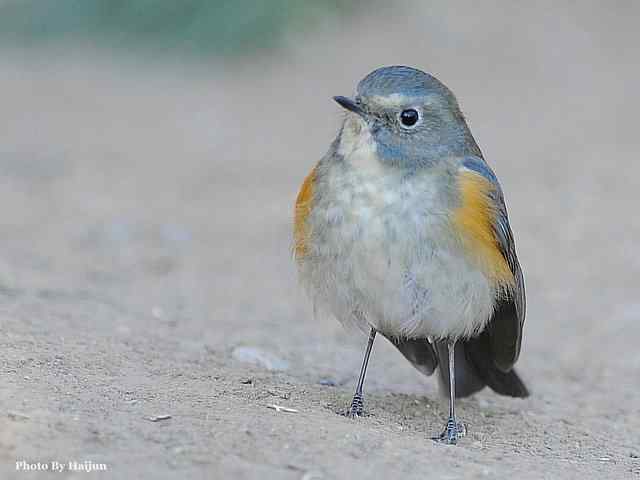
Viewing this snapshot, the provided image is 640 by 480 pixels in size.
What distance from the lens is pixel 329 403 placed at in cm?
546

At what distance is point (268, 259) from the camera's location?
344 inches

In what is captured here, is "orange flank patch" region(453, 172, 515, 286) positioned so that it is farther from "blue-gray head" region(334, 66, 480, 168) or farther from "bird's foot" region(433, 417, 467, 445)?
"bird's foot" region(433, 417, 467, 445)

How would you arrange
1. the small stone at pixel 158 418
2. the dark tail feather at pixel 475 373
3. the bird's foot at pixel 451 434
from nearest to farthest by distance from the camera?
1. the small stone at pixel 158 418
2. the bird's foot at pixel 451 434
3. the dark tail feather at pixel 475 373

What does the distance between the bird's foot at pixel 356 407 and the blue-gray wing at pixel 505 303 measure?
783 millimetres

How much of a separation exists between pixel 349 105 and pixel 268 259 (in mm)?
3912

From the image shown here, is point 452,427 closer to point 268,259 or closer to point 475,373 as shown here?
point 475,373

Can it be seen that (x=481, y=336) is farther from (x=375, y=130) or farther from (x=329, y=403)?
(x=375, y=130)

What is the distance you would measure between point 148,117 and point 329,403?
302 inches

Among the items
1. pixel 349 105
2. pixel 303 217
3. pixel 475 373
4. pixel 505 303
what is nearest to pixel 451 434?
pixel 505 303

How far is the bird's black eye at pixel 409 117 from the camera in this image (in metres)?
5.08

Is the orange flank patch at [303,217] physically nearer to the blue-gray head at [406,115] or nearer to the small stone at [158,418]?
the blue-gray head at [406,115]

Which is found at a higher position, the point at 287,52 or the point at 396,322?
the point at 287,52

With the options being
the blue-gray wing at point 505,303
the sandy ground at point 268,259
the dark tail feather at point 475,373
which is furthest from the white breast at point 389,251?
the dark tail feather at point 475,373

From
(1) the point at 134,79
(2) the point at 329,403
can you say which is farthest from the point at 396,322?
(1) the point at 134,79
